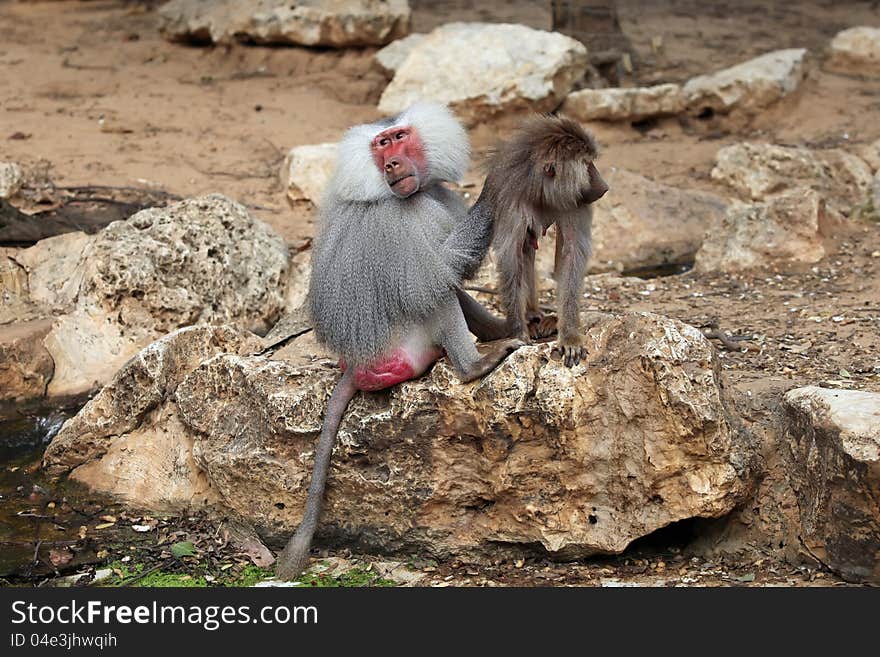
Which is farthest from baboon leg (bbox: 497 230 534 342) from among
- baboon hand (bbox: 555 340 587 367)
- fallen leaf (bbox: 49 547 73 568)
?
fallen leaf (bbox: 49 547 73 568)

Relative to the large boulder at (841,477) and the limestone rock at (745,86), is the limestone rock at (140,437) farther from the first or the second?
the limestone rock at (745,86)

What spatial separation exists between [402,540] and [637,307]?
2.62m

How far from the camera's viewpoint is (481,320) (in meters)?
5.48

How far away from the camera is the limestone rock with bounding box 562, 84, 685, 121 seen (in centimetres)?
1066

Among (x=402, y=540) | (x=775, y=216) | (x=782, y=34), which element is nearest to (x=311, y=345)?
(x=402, y=540)

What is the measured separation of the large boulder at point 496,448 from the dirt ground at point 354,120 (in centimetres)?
116

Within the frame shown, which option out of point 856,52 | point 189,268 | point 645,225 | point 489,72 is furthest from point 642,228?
point 856,52

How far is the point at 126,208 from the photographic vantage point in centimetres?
897

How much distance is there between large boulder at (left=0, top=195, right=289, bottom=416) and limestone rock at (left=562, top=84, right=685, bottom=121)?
3973mm

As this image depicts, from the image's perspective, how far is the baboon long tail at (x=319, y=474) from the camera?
5312 mm

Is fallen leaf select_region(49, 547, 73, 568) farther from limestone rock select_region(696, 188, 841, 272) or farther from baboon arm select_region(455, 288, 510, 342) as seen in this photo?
limestone rock select_region(696, 188, 841, 272)

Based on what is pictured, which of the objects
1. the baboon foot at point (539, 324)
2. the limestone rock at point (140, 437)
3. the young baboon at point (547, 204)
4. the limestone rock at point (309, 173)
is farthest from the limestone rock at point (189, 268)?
the young baboon at point (547, 204)

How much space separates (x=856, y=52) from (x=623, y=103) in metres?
3.20

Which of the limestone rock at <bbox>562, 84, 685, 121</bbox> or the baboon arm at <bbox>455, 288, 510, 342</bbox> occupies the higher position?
the baboon arm at <bbox>455, 288, 510, 342</bbox>
